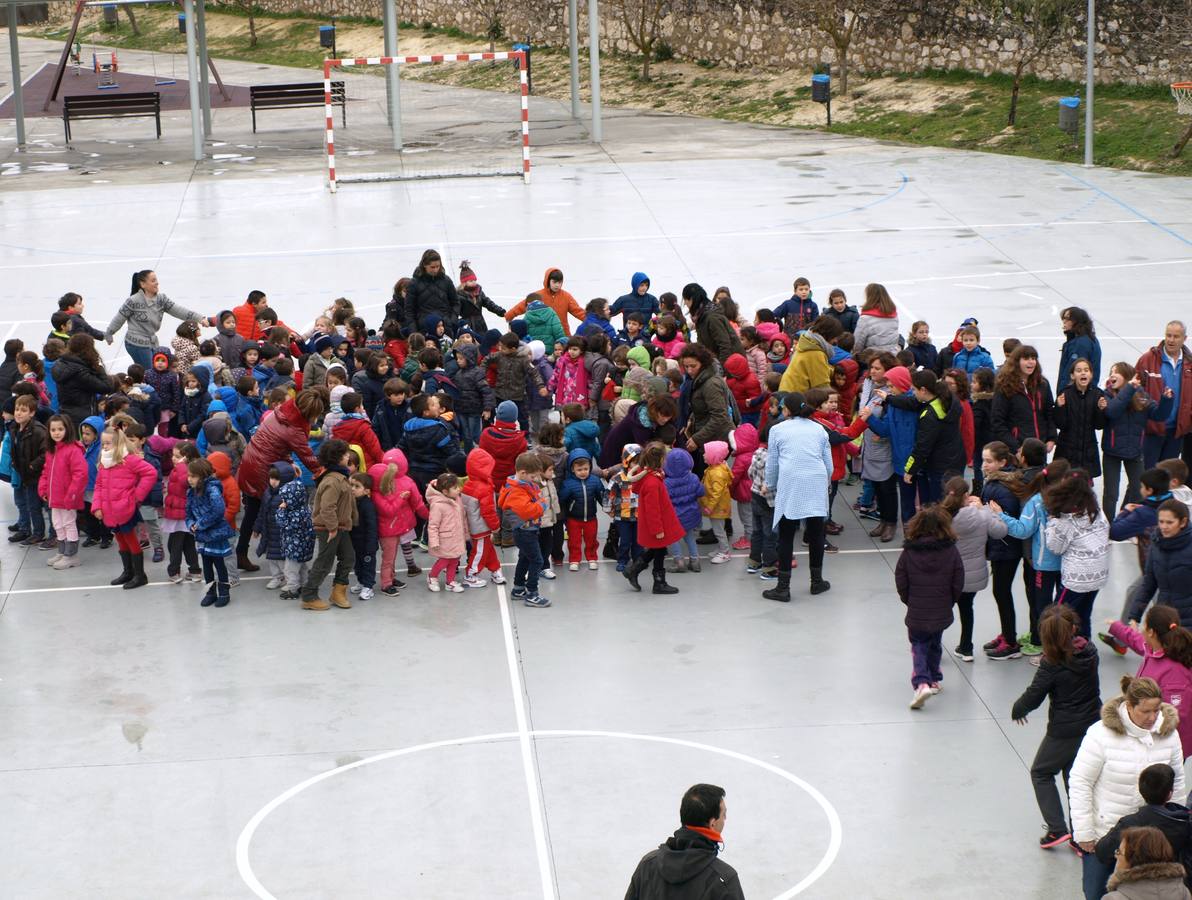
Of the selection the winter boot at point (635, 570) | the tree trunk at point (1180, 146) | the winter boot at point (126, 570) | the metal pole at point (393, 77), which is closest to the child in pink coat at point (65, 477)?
the winter boot at point (126, 570)

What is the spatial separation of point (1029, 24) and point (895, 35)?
4.05 meters

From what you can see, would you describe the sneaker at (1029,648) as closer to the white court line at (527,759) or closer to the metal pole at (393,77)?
the white court line at (527,759)

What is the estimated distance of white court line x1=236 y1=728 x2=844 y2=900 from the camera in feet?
27.3

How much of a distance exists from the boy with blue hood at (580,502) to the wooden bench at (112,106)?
88.1 ft

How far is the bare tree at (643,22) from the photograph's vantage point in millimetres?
41938

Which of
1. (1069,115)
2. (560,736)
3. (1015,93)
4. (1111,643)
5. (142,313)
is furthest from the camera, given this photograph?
(1015,93)

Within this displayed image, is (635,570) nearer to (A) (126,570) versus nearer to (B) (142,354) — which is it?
(A) (126,570)

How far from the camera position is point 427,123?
38125 millimetres

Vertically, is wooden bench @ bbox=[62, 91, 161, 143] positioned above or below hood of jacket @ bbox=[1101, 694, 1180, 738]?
above

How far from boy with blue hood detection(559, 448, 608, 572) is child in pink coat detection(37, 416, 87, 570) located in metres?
3.90

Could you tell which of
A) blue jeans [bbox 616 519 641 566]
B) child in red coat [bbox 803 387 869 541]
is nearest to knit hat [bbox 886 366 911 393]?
child in red coat [bbox 803 387 869 541]

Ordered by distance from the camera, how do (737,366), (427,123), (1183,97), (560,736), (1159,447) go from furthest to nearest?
1. (427,123)
2. (1183,97)
3. (737,366)
4. (1159,447)
5. (560,736)

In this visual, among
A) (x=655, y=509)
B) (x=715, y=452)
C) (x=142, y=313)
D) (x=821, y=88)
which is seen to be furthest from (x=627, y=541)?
(x=821, y=88)

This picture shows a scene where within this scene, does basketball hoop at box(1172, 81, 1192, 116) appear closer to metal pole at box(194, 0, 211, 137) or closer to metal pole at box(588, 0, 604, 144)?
metal pole at box(588, 0, 604, 144)
